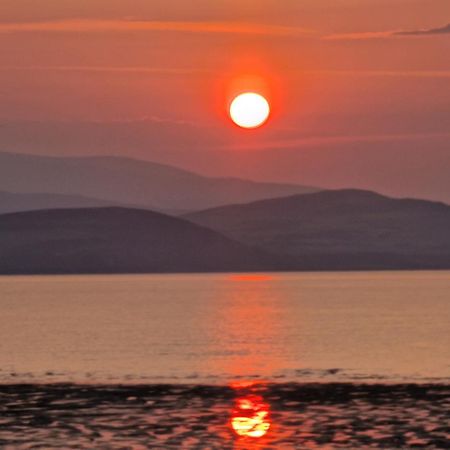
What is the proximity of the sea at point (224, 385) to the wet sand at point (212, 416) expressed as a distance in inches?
1.9

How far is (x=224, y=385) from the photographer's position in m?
58.6

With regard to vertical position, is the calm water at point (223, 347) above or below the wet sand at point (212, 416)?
above

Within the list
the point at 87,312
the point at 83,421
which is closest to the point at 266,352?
the point at 83,421

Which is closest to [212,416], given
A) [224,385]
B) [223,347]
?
[224,385]

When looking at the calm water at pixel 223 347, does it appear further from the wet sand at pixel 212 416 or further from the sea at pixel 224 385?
the wet sand at pixel 212 416

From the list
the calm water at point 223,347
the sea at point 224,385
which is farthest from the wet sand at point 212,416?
the calm water at point 223,347

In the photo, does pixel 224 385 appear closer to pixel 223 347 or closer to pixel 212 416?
pixel 212 416

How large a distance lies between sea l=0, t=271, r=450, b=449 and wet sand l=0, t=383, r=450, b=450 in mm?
48

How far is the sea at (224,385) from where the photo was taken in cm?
4056

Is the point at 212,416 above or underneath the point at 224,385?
underneath

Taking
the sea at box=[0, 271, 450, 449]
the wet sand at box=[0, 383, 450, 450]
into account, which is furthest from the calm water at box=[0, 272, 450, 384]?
the wet sand at box=[0, 383, 450, 450]

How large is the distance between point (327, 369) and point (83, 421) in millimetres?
31172

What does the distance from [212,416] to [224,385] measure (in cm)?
1367

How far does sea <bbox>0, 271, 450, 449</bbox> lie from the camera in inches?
1597
